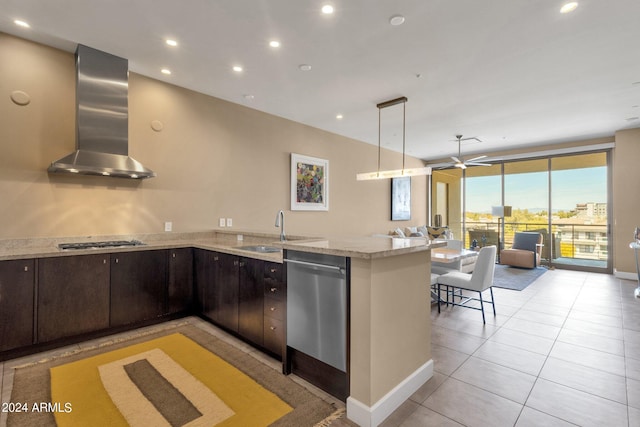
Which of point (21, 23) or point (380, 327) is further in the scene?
point (21, 23)

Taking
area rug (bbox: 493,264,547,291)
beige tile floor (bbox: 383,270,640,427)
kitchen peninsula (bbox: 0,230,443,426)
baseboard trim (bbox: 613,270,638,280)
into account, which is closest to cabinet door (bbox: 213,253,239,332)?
kitchen peninsula (bbox: 0,230,443,426)

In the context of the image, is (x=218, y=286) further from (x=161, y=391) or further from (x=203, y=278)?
(x=161, y=391)

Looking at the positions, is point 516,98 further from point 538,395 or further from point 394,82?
point 538,395

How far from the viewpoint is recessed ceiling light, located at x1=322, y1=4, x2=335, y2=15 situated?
2.38 m

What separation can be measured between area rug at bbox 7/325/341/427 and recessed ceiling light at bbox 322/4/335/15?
2927mm

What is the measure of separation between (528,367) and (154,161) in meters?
4.44

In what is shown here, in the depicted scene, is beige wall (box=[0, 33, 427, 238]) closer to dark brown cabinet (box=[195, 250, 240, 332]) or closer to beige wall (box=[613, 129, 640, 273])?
dark brown cabinet (box=[195, 250, 240, 332])

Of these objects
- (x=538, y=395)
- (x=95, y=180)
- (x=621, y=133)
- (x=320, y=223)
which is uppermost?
(x=621, y=133)

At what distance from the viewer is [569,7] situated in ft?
7.77

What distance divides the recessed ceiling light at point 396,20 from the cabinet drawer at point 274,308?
8.31ft

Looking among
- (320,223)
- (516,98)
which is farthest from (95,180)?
(516,98)

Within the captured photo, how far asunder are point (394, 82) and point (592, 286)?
16.9ft

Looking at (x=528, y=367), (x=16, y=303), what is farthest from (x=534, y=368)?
(x=16, y=303)

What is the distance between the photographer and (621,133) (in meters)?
5.86
